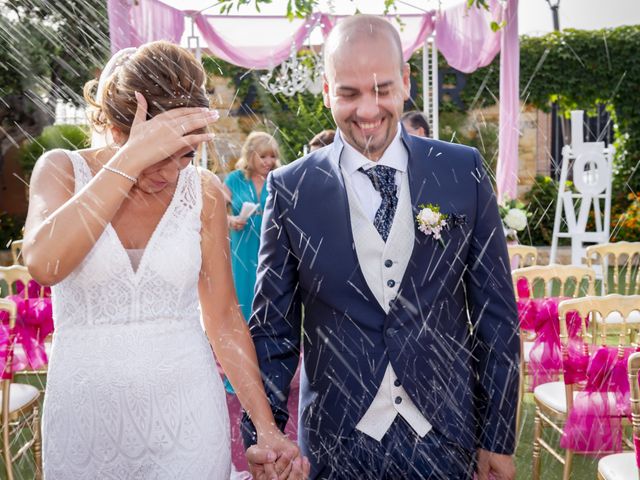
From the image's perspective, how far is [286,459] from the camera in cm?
179

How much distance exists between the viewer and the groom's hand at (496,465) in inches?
73.4

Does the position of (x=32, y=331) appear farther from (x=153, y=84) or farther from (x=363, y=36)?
(x=363, y=36)

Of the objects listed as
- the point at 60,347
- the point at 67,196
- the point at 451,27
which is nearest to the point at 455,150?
the point at 67,196

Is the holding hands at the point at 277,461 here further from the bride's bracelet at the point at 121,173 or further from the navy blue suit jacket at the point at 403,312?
the bride's bracelet at the point at 121,173

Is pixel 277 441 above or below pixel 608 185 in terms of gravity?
below

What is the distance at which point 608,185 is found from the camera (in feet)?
34.9

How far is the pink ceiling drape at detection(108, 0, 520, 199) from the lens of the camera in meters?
7.86

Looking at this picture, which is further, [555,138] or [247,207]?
[555,138]

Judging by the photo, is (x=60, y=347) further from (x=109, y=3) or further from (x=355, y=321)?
(x=109, y=3)

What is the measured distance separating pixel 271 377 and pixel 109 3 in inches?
240

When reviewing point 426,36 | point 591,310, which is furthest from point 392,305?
point 426,36

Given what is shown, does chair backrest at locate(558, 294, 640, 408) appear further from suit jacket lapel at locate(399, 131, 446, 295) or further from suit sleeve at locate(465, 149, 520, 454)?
suit jacket lapel at locate(399, 131, 446, 295)

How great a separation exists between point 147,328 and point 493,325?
3.04ft

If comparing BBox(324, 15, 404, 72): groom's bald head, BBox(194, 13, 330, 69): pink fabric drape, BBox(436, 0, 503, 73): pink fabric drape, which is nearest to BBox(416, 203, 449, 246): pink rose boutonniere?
BBox(324, 15, 404, 72): groom's bald head
